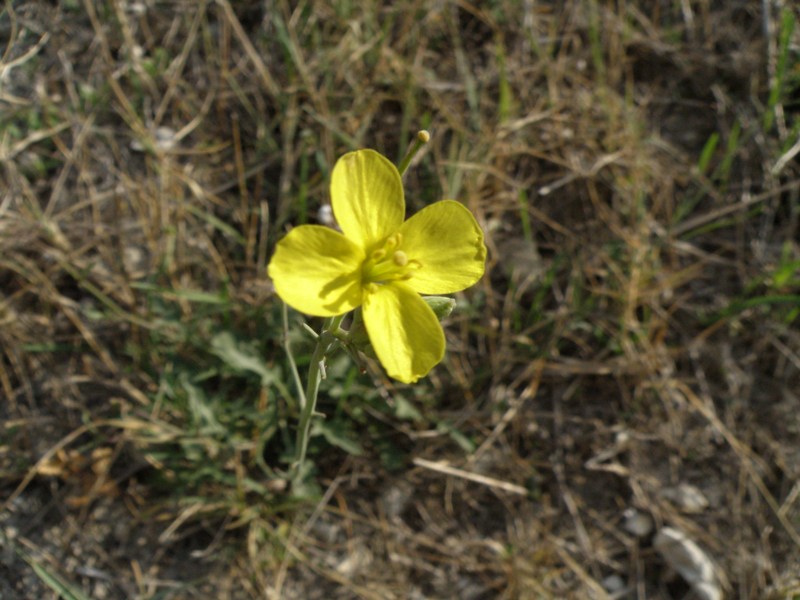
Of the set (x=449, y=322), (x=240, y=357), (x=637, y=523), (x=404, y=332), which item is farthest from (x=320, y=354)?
(x=637, y=523)

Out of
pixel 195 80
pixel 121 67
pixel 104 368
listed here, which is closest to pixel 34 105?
pixel 121 67

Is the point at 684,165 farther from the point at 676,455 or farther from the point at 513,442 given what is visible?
the point at 513,442

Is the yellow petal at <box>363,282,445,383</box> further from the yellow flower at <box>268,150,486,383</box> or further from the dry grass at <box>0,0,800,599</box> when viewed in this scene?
the dry grass at <box>0,0,800,599</box>

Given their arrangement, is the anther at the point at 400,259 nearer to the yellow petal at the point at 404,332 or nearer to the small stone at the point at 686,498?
the yellow petal at the point at 404,332

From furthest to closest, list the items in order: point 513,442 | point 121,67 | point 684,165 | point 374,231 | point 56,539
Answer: point 684,165 → point 121,67 → point 513,442 → point 56,539 → point 374,231

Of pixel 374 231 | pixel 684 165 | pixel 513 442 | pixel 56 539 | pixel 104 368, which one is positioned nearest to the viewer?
pixel 374 231

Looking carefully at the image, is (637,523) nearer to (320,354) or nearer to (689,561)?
(689,561)

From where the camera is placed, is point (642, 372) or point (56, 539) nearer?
point (56, 539)

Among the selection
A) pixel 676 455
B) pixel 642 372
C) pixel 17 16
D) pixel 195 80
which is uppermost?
pixel 17 16
